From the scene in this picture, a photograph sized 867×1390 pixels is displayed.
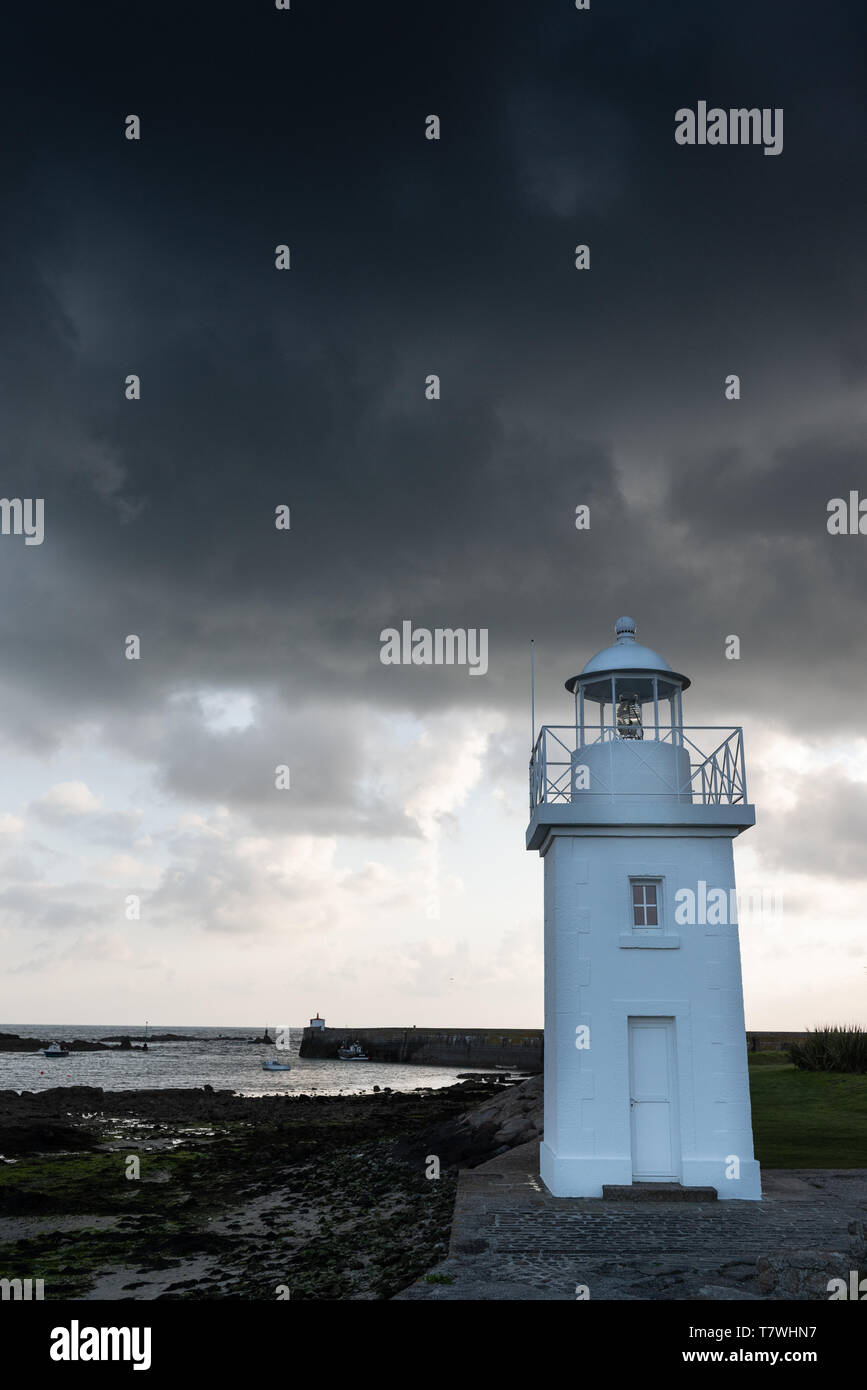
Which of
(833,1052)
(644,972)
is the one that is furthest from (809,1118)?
(644,972)

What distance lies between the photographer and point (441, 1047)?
95.3 m

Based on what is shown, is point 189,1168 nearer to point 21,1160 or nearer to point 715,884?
point 21,1160

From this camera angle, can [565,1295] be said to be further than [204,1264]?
No

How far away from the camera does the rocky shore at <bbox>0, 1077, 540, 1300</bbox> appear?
1408cm

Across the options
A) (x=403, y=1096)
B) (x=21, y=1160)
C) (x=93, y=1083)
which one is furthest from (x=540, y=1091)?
(x=93, y=1083)

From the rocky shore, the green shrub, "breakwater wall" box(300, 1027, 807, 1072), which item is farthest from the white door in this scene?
"breakwater wall" box(300, 1027, 807, 1072)

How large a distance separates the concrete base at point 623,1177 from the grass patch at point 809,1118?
364cm

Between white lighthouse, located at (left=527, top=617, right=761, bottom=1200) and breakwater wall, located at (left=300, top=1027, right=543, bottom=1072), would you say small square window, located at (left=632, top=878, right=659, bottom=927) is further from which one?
breakwater wall, located at (left=300, top=1027, right=543, bottom=1072)

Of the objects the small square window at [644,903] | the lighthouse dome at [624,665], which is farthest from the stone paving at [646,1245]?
the lighthouse dome at [624,665]

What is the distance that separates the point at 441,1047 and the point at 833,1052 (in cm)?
7339

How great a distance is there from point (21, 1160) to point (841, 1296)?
27.4 m

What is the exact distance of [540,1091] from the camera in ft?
85.9
